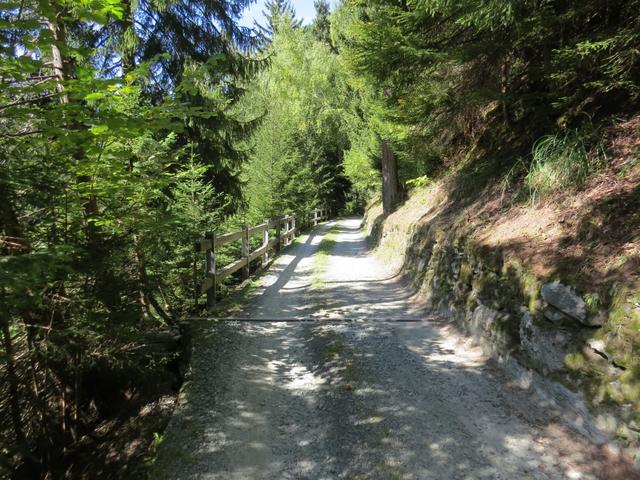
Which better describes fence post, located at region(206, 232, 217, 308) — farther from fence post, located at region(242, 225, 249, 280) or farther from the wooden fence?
fence post, located at region(242, 225, 249, 280)

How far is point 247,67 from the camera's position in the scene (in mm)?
8562

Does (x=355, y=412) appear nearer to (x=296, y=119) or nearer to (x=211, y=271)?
(x=211, y=271)

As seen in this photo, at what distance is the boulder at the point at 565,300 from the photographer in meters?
2.98

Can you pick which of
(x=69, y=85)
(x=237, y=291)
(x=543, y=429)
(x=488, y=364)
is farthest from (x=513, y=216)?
(x=237, y=291)

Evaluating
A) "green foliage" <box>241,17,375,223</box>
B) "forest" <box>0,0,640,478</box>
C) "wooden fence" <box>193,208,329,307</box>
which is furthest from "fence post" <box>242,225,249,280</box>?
"green foliage" <box>241,17,375,223</box>

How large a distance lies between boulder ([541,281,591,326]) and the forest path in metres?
0.76

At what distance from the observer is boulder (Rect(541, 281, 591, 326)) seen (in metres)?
2.98

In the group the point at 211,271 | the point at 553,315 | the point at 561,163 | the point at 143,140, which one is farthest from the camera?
the point at 211,271

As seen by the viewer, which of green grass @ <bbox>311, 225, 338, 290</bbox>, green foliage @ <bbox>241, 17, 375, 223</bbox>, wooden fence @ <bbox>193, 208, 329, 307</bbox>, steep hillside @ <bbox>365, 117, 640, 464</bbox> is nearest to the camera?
steep hillside @ <bbox>365, 117, 640, 464</bbox>

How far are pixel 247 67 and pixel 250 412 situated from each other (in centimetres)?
733

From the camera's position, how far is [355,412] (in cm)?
336

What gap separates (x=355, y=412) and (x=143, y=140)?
430cm

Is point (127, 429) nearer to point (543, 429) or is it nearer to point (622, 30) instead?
point (543, 429)

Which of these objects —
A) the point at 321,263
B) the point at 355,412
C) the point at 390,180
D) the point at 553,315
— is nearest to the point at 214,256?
the point at 355,412
